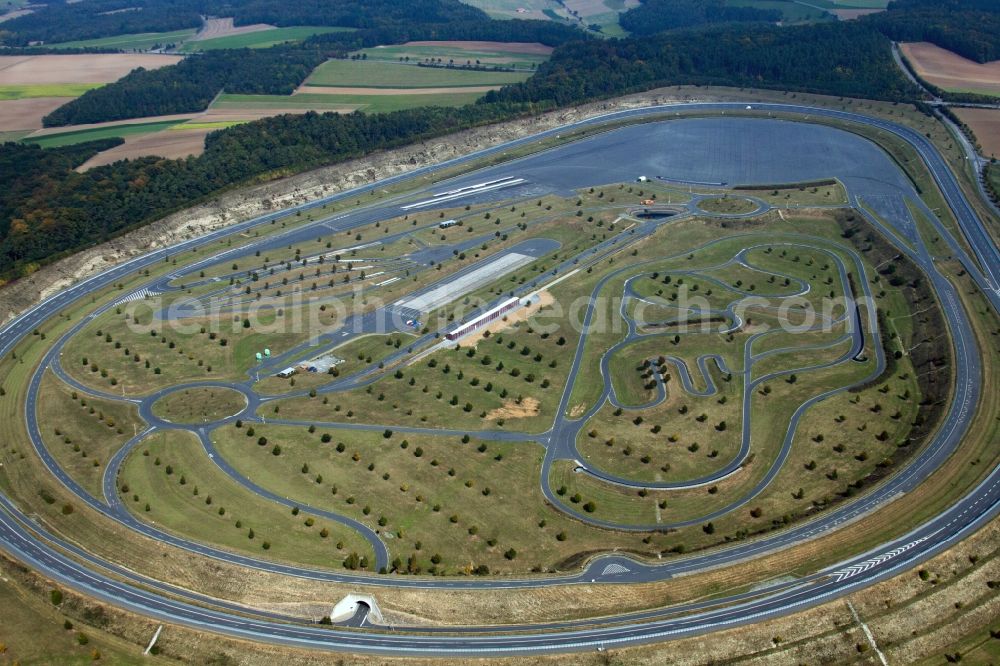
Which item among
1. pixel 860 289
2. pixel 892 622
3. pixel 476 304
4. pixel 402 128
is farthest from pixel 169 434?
pixel 402 128

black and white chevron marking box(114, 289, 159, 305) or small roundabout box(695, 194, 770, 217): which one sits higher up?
small roundabout box(695, 194, 770, 217)

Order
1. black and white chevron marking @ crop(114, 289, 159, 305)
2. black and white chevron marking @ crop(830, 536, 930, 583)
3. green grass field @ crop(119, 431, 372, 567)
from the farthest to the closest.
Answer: black and white chevron marking @ crop(114, 289, 159, 305) → green grass field @ crop(119, 431, 372, 567) → black and white chevron marking @ crop(830, 536, 930, 583)

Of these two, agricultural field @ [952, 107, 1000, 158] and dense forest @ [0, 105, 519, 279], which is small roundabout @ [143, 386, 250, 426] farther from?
agricultural field @ [952, 107, 1000, 158]

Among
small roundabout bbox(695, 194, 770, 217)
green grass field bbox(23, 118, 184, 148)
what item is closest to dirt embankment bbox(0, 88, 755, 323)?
green grass field bbox(23, 118, 184, 148)

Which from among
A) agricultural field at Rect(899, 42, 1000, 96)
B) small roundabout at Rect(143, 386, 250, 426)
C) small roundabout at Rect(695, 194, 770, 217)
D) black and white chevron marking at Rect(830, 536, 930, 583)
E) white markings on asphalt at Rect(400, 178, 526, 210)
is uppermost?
agricultural field at Rect(899, 42, 1000, 96)

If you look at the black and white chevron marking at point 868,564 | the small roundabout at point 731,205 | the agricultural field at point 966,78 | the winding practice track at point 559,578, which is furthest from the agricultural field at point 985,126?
the black and white chevron marking at point 868,564

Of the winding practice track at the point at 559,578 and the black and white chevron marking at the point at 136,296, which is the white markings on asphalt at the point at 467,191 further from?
the winding practice track at the point at 559,578
